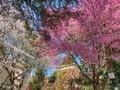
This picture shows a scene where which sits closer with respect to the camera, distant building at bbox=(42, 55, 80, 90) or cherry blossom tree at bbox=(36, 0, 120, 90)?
cherry blossom tree at bbox=(36, 0, 120, 90)

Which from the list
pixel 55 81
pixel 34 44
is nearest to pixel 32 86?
pixel 55 81

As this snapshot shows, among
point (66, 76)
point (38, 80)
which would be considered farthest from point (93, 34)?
point (38, 80)

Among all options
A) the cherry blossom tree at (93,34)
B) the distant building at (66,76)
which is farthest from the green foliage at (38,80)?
the cherry blossom tree at (93,34)

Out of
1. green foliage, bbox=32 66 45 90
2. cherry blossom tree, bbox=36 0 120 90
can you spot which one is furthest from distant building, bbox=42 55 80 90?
cherry blossom tree, bbox=36 0 120 90

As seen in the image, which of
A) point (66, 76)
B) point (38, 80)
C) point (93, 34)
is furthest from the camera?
point (38, 80)

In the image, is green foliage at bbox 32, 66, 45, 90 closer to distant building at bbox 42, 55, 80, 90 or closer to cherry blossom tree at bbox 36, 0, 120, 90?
distant building at bbox 42, 55, 80, 90

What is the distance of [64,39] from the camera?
1559 centimetres

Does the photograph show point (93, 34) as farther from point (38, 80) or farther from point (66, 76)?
point (38, 80)

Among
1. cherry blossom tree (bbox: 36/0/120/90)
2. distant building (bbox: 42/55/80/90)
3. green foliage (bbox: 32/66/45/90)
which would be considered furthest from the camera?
green foliage (bbox: 32/66/45/90)

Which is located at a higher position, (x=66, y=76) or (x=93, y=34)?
(x=93, y=34)

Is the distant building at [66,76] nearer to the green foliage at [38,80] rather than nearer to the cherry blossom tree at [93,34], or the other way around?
the green foliage at [38,80]

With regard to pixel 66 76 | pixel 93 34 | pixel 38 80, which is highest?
pixel 93 34

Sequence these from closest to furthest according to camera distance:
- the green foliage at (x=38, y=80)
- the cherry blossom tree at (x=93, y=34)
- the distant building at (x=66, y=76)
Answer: the cherry blossom tree at (x=93, y=34) → the distant building at (x=66, y=76) → the green foliage at (x=38, y=80)

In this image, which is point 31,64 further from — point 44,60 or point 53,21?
point 53,21
